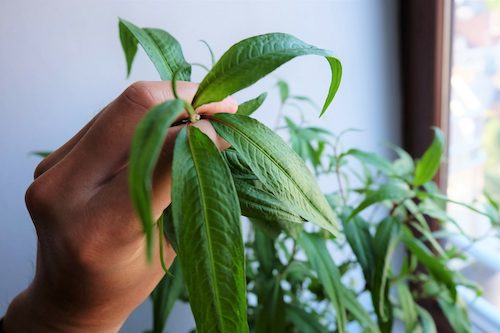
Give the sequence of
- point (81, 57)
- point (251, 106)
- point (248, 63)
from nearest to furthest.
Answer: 1. point (248, 63)
2. point (251, 106)
3. point (81, 57)

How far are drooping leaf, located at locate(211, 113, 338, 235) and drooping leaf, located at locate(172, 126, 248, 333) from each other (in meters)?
0.04

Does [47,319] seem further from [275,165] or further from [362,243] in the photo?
[362,243]

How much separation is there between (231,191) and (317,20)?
0.62 metres

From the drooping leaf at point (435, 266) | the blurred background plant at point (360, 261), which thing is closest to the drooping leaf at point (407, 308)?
the blurred background plant at point (360, 261)

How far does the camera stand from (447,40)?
83cm

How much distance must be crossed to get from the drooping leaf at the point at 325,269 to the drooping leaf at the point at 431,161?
17 cm

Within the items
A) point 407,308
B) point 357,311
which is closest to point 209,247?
point 357,311

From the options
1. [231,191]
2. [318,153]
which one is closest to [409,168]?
[318,153]

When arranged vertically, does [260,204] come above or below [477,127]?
above

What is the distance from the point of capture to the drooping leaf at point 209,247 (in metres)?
0.25

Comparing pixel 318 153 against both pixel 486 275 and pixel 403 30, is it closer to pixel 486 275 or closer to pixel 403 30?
pixel 403 30

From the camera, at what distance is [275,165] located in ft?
0.96

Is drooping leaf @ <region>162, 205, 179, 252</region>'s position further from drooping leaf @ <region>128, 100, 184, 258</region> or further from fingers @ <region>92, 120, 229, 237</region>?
drooping leaf @ <region>128, 100, 184, 258</region>

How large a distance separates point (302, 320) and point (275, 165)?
450 mm
